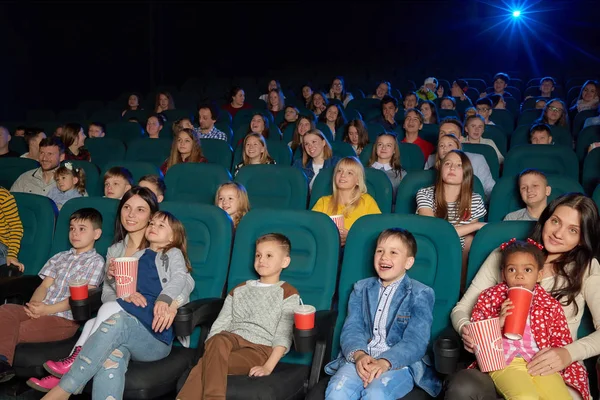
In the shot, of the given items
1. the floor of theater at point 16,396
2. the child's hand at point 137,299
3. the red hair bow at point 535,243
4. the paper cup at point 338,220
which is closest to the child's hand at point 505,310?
the red hair bow at point 535,243

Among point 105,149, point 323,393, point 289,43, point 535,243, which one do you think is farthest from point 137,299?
point 289,43

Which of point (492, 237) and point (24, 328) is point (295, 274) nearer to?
point (492, 237)

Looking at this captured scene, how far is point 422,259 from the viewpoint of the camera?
8.72ft

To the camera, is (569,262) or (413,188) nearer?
(569,262)

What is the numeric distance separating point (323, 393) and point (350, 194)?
1.31 m

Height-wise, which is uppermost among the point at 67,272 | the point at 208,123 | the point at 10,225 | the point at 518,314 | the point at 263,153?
the point at 208,123

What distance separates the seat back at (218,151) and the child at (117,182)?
111 centimetres

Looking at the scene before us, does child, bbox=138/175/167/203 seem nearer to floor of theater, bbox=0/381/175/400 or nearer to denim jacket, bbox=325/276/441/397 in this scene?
floor of theater, bbox=0/381/175/400

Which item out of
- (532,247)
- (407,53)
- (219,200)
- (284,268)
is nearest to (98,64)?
(407,53)

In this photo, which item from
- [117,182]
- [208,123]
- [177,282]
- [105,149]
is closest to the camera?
[177,282]

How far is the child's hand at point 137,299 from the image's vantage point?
2615 mm

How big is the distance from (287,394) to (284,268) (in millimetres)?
555

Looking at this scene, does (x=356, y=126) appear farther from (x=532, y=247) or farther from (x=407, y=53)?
(x=407, y=53)

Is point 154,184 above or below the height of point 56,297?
above
